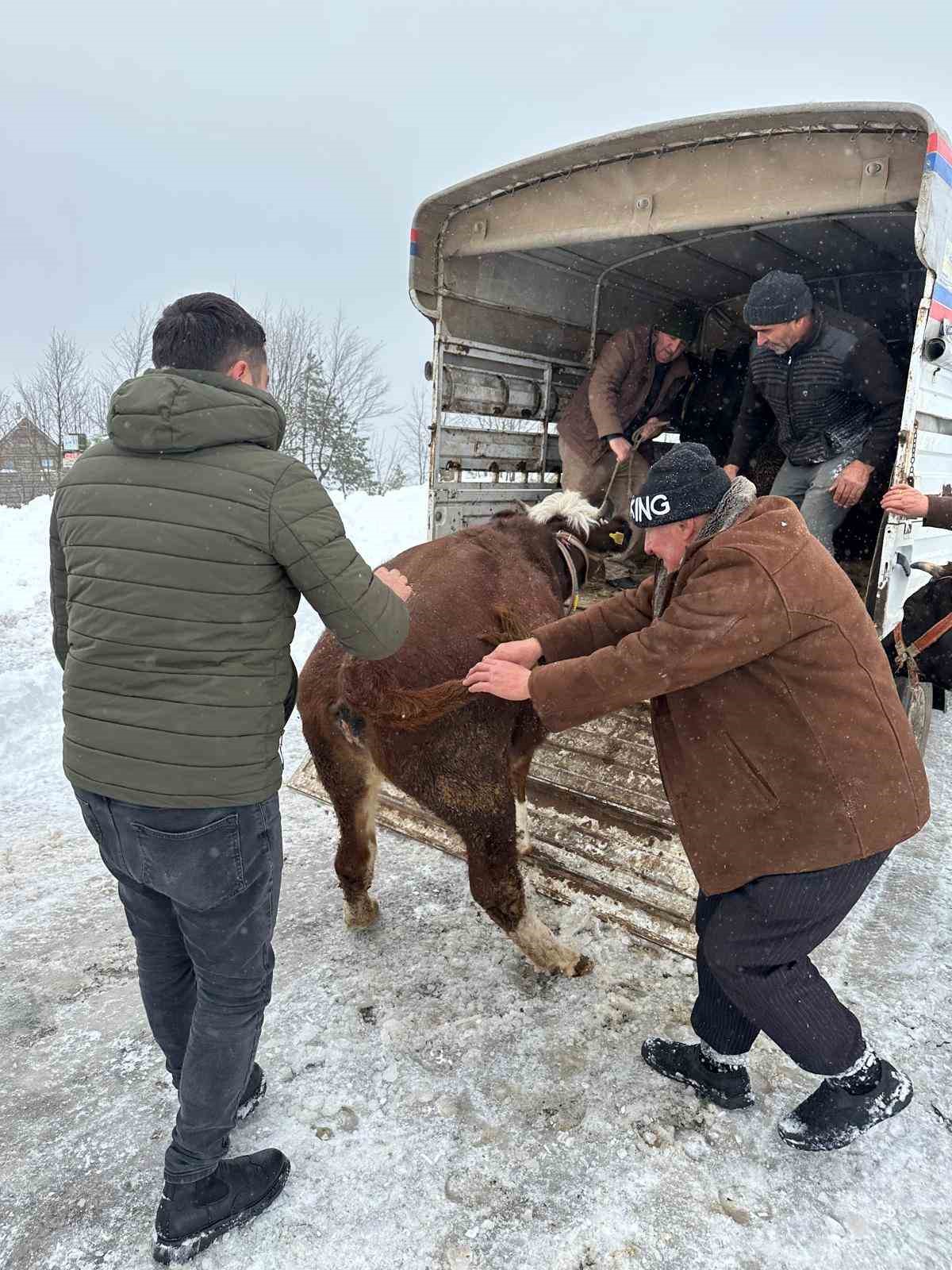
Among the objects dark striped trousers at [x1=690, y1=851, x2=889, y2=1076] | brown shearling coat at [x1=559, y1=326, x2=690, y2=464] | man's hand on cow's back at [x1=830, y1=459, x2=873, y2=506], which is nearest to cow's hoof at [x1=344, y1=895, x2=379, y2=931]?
dark striped trousers at [x1=690, y1=851, x2=889, y2=1076]

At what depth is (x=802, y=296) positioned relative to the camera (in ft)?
12.8

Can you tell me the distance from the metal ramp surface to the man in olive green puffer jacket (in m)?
1.85

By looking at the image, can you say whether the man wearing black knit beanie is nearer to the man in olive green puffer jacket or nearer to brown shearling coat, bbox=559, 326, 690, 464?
brown shearling coat, bbox=559, 326, 690, 464

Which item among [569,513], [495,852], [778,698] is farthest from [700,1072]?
[569,513]

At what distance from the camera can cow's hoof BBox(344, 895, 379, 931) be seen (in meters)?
3.09

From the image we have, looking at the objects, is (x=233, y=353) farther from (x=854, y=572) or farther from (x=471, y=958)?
(x=854, y=572)

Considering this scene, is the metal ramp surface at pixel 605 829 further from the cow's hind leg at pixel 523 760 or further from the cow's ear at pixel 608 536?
the cow's ear at pixel 608 536

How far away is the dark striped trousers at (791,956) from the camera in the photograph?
1932mm

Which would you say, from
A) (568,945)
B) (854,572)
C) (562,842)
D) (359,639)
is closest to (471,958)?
(568,945)

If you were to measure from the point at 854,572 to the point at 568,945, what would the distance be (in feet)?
13.9

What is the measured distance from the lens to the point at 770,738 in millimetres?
1911

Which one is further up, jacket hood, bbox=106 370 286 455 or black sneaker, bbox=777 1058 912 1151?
jacket hood, bbox=106 370 286 455

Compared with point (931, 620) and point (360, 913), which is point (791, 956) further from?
point (931, 620)

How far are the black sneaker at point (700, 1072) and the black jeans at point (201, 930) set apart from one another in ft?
4.54
